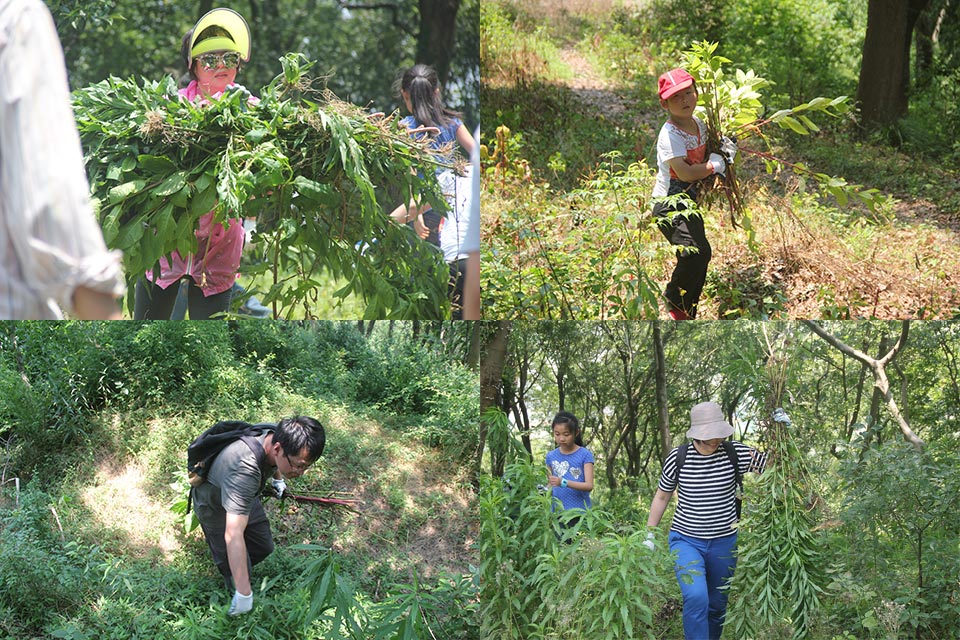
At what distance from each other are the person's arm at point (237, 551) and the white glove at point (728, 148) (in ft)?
9.49

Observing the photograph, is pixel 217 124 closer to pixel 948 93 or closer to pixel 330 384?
pixel 330 384

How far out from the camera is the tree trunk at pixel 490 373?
15.7ft

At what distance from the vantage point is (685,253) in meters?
4.75

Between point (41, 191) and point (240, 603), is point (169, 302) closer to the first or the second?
point (240, 603)

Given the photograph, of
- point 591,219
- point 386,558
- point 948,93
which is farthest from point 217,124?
point 948,93

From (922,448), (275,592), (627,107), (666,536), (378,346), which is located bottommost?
(275,592)

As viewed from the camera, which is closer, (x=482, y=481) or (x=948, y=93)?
(x=482, y=481)

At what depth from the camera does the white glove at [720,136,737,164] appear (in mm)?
4820

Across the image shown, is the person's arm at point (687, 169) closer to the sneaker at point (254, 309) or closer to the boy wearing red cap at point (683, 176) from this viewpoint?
the boy wearing red cap at point (683, 176)

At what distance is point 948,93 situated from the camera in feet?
20.1

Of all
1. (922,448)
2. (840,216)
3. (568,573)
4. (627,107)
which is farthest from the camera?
(627,107)

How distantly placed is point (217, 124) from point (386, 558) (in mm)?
2181

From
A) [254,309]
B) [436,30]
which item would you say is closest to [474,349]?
[254,309]

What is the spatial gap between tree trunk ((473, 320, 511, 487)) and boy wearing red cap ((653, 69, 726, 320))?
2.94 feet
